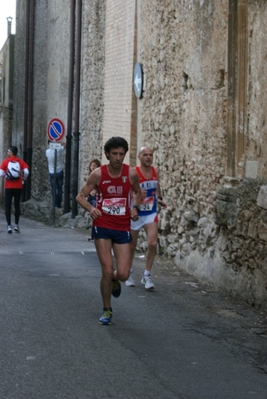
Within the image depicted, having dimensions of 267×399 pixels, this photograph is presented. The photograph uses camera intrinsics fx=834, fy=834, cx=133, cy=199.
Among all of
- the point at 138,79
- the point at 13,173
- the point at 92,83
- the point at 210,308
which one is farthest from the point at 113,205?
the point at 92,83

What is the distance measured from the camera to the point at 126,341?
7219 millimetres

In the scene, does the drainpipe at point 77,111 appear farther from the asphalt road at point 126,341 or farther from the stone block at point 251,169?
the stone block at point 251,169

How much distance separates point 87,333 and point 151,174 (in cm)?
340

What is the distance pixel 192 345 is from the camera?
24.0ft

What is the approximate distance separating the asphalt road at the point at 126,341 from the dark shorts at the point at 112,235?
0.79 meters

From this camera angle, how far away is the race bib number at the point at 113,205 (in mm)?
7938

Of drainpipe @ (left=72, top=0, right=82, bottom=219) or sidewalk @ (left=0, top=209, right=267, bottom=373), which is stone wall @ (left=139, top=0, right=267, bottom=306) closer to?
sidewalk @ (left=0, top=209, right=267, bottom=373)

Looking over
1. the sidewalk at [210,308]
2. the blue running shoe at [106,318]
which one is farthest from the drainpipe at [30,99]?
the blue running shoe at [106,318]

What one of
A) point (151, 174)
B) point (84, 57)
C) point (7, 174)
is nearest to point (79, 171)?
point (84, 57)

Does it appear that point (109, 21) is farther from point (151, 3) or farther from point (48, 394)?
point (48, 394)

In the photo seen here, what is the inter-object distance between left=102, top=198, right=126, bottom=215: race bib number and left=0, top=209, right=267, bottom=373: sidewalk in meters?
1.36

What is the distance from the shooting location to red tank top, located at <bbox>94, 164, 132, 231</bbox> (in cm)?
791

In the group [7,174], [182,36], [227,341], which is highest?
[182,36]

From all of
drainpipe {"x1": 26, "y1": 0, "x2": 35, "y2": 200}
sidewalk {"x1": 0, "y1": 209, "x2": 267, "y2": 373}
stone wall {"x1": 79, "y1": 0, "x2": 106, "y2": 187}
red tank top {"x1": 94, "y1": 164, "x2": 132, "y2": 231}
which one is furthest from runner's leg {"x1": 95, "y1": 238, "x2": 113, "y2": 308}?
drainpipe {"x1": 26, "y1": 0, "x2": 35, "y2": 200}
